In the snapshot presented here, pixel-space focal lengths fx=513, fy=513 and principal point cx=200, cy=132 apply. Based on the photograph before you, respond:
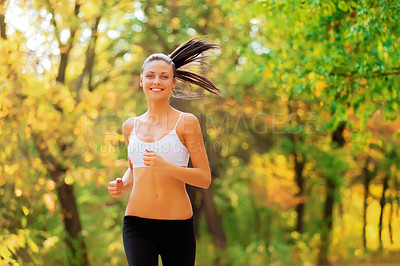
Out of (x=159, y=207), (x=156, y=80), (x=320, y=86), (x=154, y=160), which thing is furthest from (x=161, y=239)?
(x=320, y=86)

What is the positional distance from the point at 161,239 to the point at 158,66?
3.50 ft

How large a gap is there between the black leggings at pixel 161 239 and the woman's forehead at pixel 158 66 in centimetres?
92

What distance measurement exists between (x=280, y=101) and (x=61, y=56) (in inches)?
209

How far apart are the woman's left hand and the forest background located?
2269mm

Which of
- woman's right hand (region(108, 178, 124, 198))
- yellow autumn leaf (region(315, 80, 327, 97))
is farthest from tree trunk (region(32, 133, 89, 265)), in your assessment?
woman's right hand (region(108, 178, 124, 198))

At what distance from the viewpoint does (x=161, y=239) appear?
3.02 m

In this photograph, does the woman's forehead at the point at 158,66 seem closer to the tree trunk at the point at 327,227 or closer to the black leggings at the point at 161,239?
the black leggings at the point at 161,239

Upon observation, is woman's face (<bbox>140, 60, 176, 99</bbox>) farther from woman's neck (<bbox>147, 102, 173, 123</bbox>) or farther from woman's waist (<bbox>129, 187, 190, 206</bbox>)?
woman's waist (<bbox>129, 187, 190, 206</bbox>)

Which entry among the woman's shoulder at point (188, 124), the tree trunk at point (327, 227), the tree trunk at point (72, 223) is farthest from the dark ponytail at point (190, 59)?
the tree trunk at point (327, 227)

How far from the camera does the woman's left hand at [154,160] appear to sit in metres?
2.79

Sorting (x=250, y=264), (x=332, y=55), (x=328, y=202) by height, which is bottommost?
(x=250, y=264)

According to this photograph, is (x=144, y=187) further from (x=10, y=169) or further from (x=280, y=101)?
(x=280, y=101)

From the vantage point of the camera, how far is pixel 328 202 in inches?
542

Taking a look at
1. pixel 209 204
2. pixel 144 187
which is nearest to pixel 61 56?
pixel 209 204
